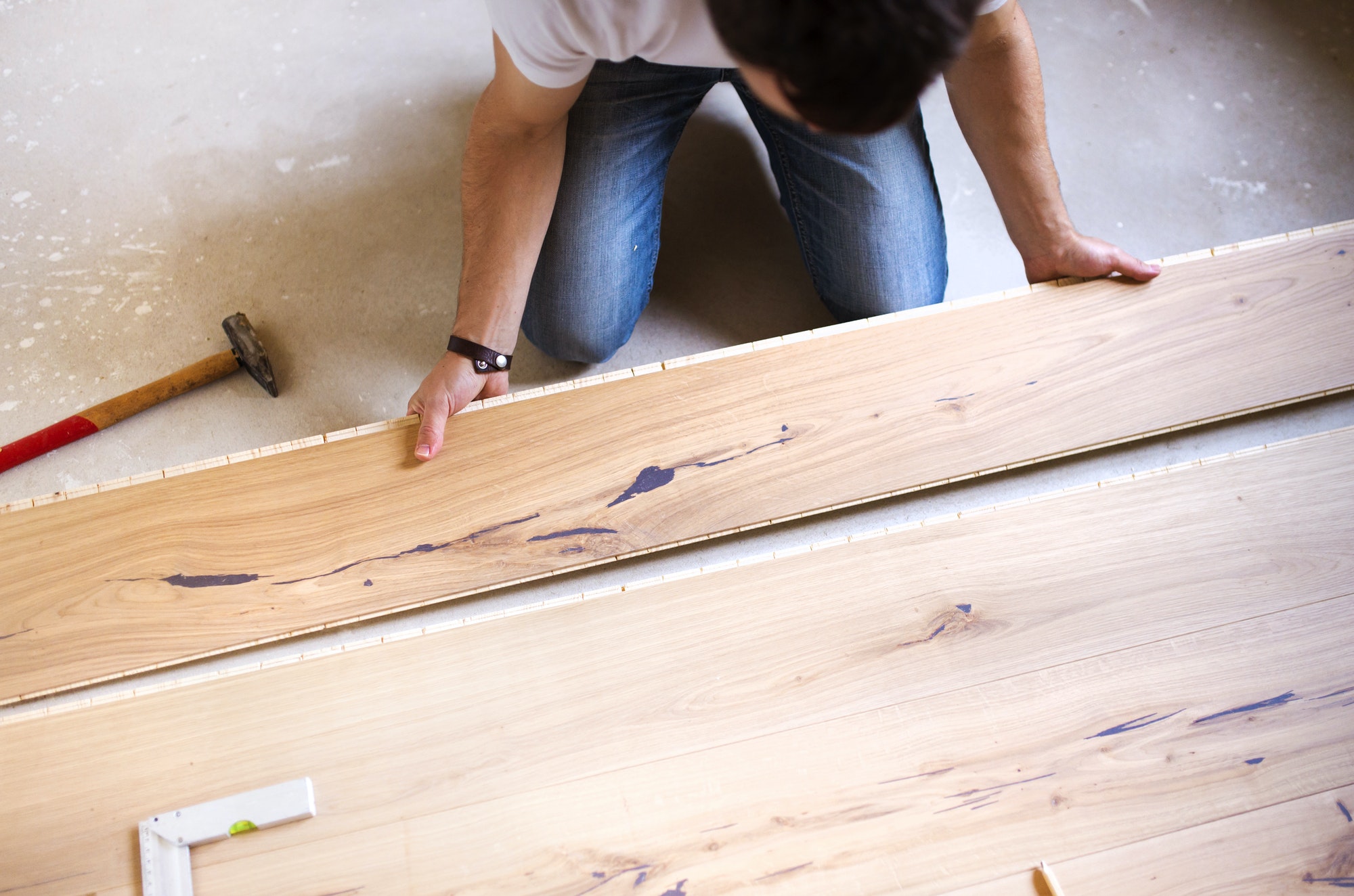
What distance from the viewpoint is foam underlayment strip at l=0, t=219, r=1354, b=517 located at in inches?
48.6

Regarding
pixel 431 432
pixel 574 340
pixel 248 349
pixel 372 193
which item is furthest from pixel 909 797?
pixel 372 193

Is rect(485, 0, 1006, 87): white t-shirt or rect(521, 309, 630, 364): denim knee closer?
rect(485, 0, 1006, 87): white t-shirt

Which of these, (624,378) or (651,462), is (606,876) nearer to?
(651,462)

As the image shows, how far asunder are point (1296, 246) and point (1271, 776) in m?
0.87

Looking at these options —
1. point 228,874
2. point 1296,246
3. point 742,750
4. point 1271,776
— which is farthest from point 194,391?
point 1296,246

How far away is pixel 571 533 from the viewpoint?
124 centimetres

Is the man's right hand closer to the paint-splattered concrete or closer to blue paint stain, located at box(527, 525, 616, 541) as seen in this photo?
blue paint stain, located at box(527, 525, 616, 541)

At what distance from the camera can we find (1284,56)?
77.2 inches

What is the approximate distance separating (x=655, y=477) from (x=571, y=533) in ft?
0.50

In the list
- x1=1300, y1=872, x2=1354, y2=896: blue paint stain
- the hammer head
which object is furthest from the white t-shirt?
x1=1300, y1=872, x2=1354, y2=896: blue paint stain

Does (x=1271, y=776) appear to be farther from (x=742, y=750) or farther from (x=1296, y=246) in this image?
(x=1296, y=246)

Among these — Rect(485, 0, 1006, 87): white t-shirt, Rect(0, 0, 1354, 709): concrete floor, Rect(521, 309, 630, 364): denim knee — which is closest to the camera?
Rect(485, 0, 1006, 87): white t-shirt

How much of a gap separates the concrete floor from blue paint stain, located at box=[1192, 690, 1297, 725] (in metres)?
0.52

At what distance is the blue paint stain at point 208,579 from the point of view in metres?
1.21
